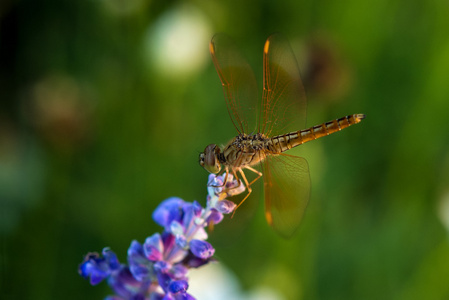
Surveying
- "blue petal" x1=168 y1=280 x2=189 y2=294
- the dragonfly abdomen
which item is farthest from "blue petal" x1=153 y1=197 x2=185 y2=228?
the dragonfly abdomen

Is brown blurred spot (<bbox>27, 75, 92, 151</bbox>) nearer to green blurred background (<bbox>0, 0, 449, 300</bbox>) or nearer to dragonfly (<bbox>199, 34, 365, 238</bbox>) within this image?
green blurred background (<bbox>0, 0, 449, 300</bbox>)

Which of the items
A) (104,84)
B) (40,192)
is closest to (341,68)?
(104,84)

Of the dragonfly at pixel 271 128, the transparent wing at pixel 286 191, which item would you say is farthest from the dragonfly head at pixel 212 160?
the transparent wing at pixel 286 191

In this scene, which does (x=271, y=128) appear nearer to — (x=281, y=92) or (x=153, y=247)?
(x=281, y=92)

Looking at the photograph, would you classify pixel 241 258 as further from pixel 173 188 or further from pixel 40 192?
pixel 40 192

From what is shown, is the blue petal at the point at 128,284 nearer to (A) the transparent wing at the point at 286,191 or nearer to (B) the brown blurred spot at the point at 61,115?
(A) the transparent wing at the point at 286,191
